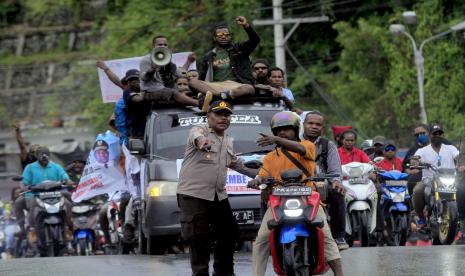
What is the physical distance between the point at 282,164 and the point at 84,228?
10.1 metres

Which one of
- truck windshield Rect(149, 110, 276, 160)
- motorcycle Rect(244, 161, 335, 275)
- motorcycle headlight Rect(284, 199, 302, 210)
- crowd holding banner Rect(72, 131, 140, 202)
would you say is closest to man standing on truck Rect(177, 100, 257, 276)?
motorcycle Rect(244, 161, 335, 275)

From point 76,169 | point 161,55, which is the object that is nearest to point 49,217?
point 76,169

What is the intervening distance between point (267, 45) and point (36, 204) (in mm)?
24659

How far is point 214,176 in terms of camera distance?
13.4m

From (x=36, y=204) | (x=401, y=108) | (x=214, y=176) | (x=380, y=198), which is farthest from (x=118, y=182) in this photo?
(x=401, y=108)

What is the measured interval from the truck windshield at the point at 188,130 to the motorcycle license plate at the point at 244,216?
94 cm

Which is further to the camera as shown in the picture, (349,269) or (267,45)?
(267,45)

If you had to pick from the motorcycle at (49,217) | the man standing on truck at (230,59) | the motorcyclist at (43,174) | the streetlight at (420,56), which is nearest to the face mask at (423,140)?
the man standing on truck at (230,59)

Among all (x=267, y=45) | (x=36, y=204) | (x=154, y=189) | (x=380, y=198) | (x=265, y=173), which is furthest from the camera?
(x=267, y=45)

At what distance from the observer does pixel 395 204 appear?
64.0 feet

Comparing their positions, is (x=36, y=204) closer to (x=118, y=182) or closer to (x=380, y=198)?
A: (x=118, y=182)

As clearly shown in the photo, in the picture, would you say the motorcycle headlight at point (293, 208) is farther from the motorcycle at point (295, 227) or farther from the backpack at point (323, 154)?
the backpack at point (323, 154)

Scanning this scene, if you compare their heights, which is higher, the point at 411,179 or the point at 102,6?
the point at 102,6

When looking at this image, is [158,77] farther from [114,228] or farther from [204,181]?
[204,181]
